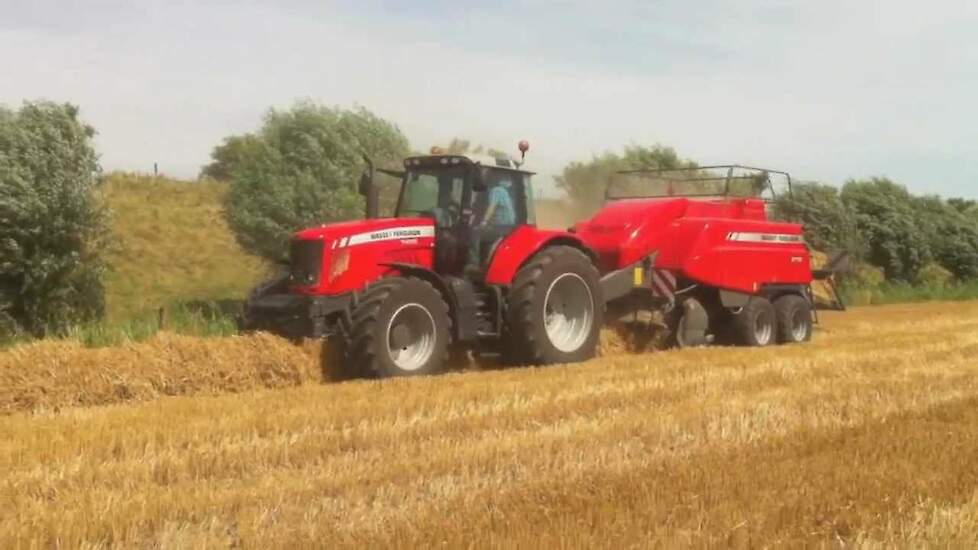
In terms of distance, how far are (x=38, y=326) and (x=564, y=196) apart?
27.5 ft

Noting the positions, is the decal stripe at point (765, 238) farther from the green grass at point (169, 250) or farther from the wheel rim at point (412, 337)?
the green grass at point (169, 250)

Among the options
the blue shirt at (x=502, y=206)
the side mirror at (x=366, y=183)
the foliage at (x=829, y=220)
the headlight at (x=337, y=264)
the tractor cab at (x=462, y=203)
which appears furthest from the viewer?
the foliage at (x=829, y=220)

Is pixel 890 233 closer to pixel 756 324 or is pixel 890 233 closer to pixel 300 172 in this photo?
pixel 300 172

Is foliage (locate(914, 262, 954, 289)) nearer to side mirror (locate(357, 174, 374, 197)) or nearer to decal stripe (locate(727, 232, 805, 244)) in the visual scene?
decal stripe (locate(727, 232, 805, 244))

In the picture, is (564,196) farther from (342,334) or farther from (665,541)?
(665,541)

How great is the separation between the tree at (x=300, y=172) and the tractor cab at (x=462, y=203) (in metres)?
9.55

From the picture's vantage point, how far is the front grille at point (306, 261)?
9938mm

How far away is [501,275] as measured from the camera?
10883mm

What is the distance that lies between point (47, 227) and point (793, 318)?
11.5 meters

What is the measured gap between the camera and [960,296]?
3012 cm

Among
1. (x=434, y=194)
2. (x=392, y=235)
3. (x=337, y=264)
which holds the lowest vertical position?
(x=337, y=264)

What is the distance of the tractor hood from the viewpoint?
9938 millimetres

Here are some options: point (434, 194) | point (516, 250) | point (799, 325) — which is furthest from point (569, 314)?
point (799, 325)

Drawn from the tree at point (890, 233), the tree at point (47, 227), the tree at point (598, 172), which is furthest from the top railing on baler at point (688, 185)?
the tree at point (890, 233)
